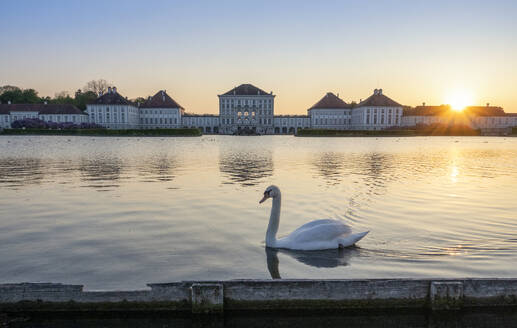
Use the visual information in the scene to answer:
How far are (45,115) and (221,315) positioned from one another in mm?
127617

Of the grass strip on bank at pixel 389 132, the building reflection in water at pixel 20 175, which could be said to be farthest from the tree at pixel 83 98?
the building reflection in water at pixel 20 175

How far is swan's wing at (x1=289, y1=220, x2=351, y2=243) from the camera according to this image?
6352 mm

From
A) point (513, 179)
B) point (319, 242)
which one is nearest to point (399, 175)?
point (513, 179)

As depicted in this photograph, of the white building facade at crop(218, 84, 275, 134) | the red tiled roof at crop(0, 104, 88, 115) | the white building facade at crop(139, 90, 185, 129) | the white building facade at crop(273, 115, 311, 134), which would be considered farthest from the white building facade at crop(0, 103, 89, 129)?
the white building facade at crop(273, 115, 311, 134)

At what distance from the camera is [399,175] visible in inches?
648

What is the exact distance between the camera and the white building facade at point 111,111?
11588 cm

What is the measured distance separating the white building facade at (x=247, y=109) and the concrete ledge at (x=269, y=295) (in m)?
119

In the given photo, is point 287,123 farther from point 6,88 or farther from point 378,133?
point 6,88

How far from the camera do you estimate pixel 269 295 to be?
4.17m

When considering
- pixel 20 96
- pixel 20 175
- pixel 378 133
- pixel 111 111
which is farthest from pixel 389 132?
pixel 20 96

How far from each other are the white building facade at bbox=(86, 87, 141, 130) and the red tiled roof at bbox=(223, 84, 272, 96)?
3001cm

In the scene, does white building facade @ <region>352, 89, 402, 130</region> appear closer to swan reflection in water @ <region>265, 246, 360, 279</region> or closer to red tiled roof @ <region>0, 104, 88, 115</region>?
red tiled roof @ <region>0, 104, 88, 115</region>

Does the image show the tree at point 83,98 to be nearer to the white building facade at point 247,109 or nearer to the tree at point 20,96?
the tree at point 20,96

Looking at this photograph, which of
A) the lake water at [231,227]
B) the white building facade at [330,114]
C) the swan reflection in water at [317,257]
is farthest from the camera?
the white building facade at [330,114]
